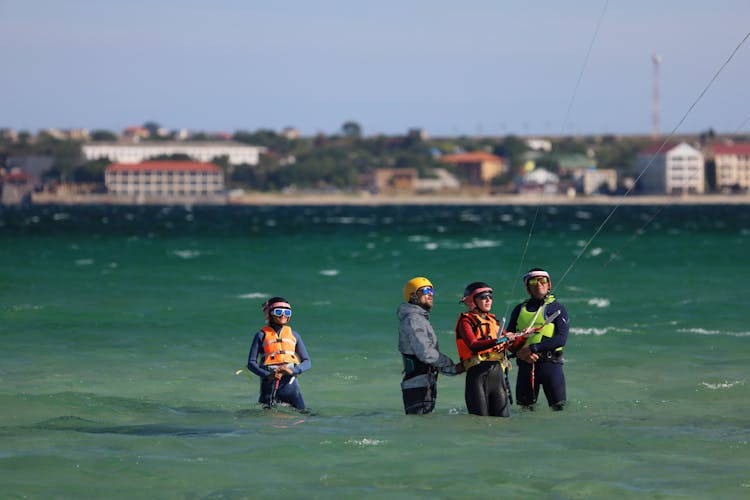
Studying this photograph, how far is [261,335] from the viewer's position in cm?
1430

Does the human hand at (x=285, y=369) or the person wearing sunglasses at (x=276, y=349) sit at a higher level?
the person wearing sunglasses at (x=276, y=349)

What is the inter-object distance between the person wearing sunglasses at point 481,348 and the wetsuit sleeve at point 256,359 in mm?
2114

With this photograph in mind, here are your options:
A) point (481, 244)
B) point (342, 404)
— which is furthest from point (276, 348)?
point (481, 244)

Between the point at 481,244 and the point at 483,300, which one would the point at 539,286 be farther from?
the point at 481,244

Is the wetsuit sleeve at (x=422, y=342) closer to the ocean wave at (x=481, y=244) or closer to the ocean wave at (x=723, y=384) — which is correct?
the ocean wave at (x=723, y=384)

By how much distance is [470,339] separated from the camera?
525 inches

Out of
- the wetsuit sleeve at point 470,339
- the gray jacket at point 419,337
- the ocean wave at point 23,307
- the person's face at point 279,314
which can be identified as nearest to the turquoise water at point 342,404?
the ocean wave at point 23,307

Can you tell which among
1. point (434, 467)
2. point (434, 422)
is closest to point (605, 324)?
point (434, 422)

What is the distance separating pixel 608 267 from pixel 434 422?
3883 centimetres

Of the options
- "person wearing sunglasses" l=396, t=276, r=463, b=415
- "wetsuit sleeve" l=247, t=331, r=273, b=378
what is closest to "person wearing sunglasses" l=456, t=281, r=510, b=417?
"person wearing sunglasses" l=396, t=276, r=463, b=415

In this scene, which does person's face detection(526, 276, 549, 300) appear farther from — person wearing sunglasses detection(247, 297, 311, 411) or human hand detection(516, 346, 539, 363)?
person wearing sunglasses detection(247, 297, 311, 411)

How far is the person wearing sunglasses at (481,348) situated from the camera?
1333 cm

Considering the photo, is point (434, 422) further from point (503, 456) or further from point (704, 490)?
point (704, 490)

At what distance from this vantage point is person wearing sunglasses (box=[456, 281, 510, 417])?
1333 cm
